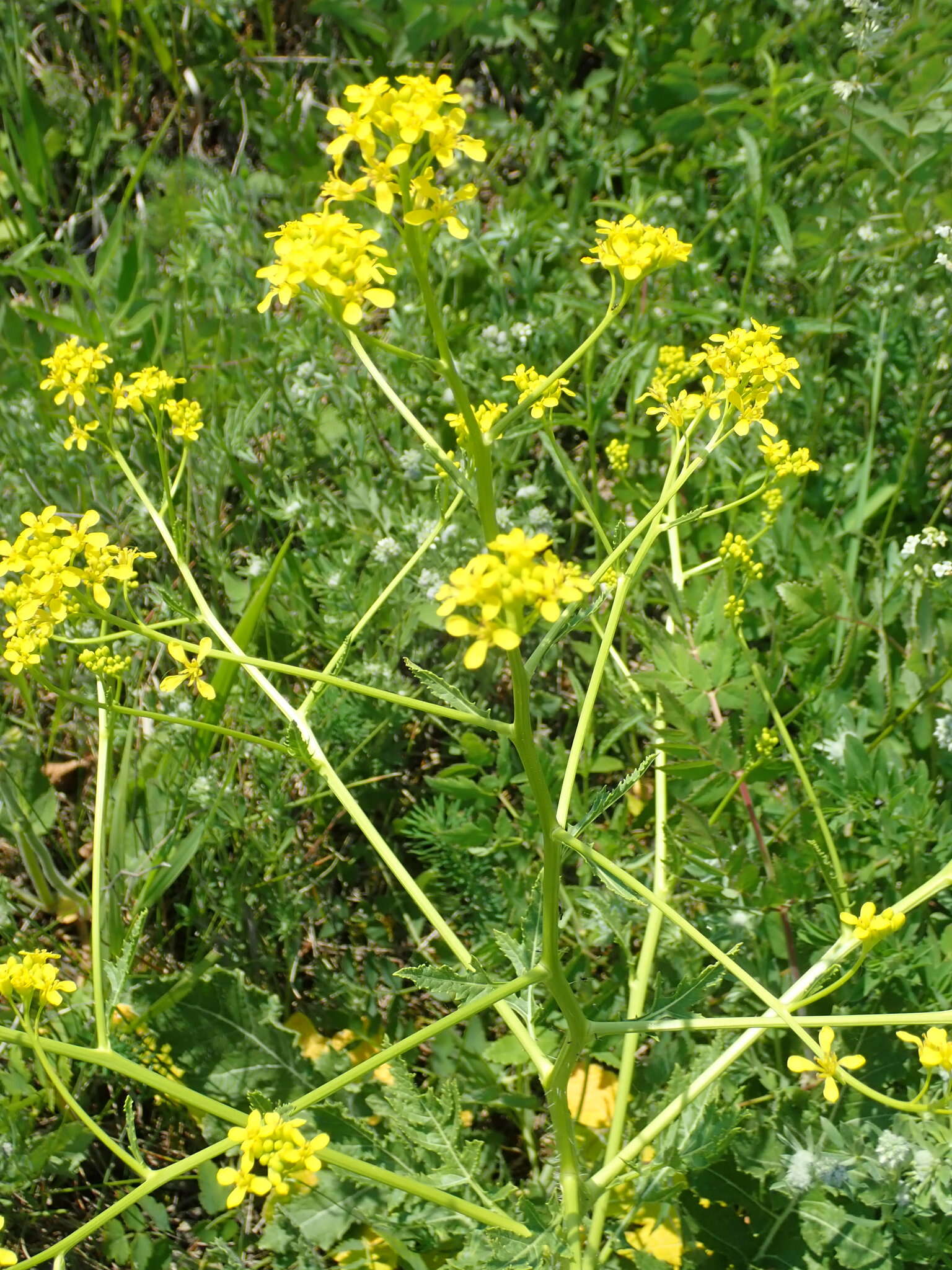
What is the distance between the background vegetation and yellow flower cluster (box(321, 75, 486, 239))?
0.65 metres

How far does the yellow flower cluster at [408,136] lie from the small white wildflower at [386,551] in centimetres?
138

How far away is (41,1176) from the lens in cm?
236

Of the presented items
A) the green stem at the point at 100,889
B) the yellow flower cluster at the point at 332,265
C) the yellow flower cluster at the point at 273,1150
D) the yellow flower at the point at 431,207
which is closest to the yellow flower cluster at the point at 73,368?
the green stem at the point at 100,889

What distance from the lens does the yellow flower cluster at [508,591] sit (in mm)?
1298

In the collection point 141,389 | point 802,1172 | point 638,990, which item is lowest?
point 802,1172

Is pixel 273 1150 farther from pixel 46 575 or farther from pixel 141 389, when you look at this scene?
pixel 141 389

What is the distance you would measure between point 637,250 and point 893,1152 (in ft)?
5.04

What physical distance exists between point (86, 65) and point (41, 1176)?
13.2 feet

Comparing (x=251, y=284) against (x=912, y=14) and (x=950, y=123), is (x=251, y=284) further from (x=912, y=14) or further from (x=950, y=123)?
(x=912, y=14)

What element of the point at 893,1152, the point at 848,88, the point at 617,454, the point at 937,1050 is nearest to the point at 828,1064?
the point at 937,1050

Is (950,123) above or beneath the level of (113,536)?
above

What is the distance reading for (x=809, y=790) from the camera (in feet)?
7.23

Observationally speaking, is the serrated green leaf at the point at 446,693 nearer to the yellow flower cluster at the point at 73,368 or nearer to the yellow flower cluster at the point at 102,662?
the yellow flower cluster at the point at 102,662

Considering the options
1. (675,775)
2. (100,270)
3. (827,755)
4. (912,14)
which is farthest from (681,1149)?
(912,14)
